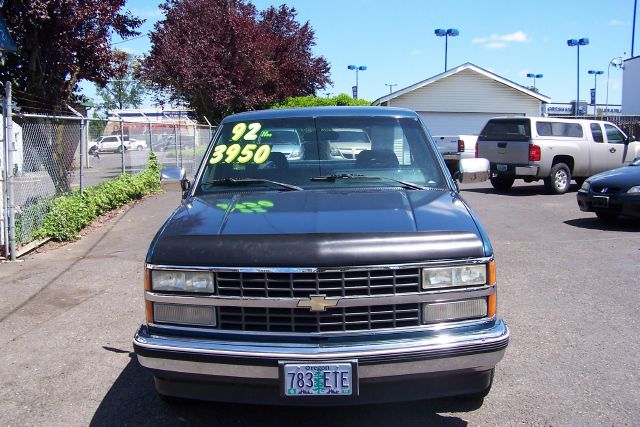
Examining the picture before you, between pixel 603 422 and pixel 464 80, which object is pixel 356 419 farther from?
pixel 464 80

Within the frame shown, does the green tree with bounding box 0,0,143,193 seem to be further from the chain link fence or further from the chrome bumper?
the chrome bumper

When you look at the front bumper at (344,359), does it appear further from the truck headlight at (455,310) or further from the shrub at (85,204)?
the shrub at (85,204)

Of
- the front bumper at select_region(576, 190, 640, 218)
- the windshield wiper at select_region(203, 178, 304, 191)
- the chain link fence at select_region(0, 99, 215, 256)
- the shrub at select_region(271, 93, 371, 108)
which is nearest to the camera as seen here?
the windshield wiper at select_region(203, 178, 304, 191)

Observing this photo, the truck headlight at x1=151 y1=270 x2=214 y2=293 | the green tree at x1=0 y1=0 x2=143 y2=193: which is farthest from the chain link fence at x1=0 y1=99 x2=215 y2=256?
the truck headlight at x1=151 y1=270 x2=214 y2=293

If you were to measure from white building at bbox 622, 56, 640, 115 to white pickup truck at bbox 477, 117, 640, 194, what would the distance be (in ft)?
94.7

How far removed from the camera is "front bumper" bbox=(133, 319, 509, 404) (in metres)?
2.98

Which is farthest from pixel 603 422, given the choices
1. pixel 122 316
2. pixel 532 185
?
pixel 532 185

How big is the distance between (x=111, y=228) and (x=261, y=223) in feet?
26.6

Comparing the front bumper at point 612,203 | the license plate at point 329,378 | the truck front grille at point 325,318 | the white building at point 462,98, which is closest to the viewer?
the license plate at point 329,378

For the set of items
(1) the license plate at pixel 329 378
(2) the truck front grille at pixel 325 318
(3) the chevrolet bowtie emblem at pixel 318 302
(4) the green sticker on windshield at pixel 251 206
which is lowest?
(1) the license plate at pixel 329 378

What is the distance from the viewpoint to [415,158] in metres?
4.52

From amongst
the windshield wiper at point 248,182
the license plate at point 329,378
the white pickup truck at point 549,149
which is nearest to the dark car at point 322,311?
the license plate at point 329,378

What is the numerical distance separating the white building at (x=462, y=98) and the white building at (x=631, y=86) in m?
15.2

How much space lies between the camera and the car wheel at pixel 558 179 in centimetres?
1577
